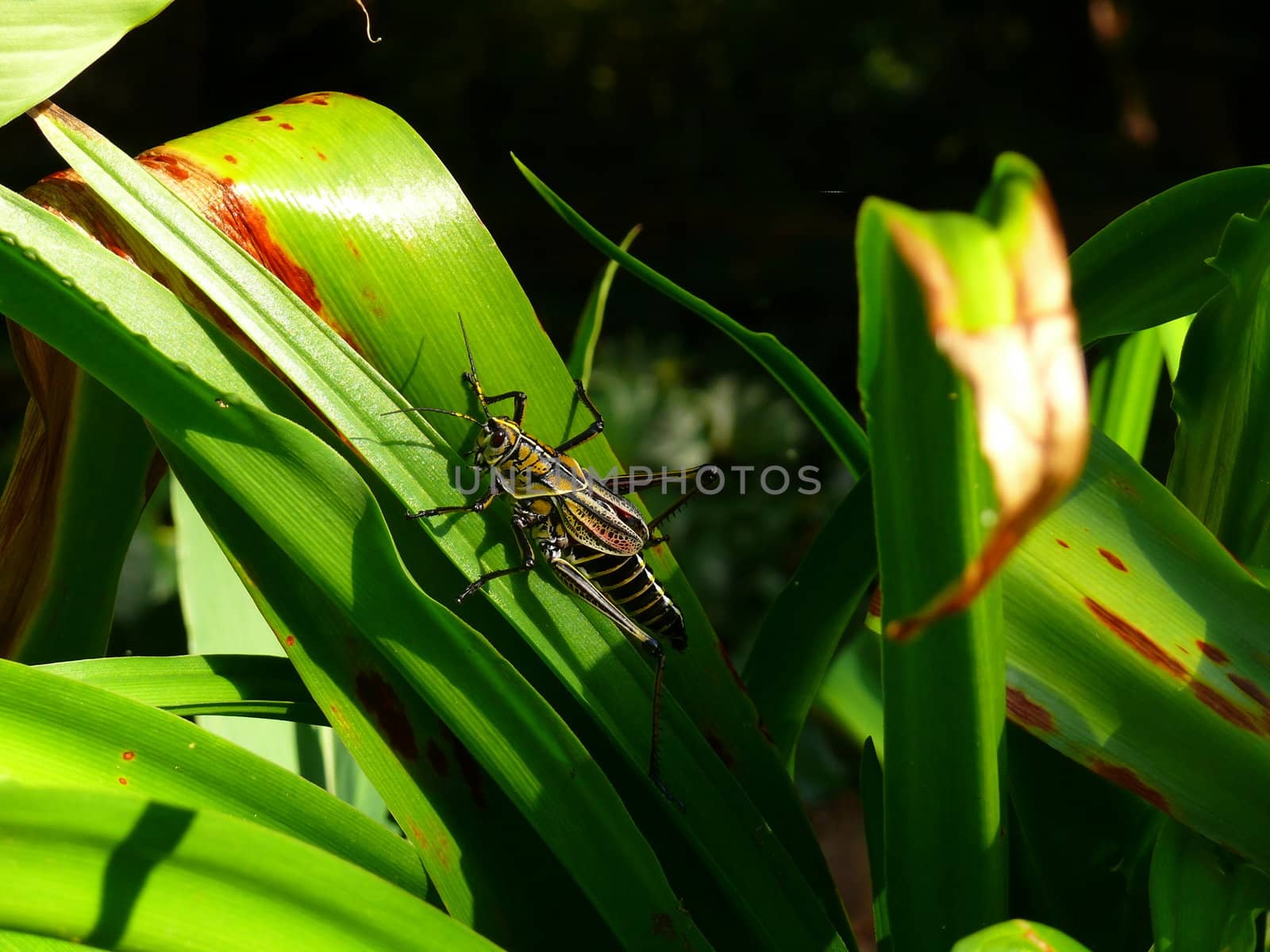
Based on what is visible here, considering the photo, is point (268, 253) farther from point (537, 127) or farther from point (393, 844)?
point (537, 127)

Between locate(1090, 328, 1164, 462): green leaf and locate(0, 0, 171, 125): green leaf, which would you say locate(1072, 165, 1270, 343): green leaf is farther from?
locate(0, 0, 171, 125): green leaf

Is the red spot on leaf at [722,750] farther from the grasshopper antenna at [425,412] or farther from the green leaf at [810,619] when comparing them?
the grasshopper antenna at [425,412]

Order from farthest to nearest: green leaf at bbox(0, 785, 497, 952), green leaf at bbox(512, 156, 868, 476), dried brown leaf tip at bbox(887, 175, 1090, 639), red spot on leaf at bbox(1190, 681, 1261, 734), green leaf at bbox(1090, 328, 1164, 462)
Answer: green leaf at bbox(1090, 328, 1164, 462) < green leaf at bbox(512, 156, 868, 476) < red spot on leaf at bbox(1190, 681, 1261, 734) < green leaf at bbox(0, 785, 497, 952) < dried brown leaf tip at bbox(887, 175, 1090, 639)

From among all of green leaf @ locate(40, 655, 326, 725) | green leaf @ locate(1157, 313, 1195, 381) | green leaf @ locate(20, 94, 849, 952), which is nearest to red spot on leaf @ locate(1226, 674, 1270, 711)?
green leaf @ locate(20, 94, 849, 952)

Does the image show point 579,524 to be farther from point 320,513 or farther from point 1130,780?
point 1130,780

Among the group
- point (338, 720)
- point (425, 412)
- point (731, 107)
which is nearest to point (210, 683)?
point (338, 720)

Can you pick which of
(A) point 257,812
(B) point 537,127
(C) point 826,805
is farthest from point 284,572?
(B) point 537,127
